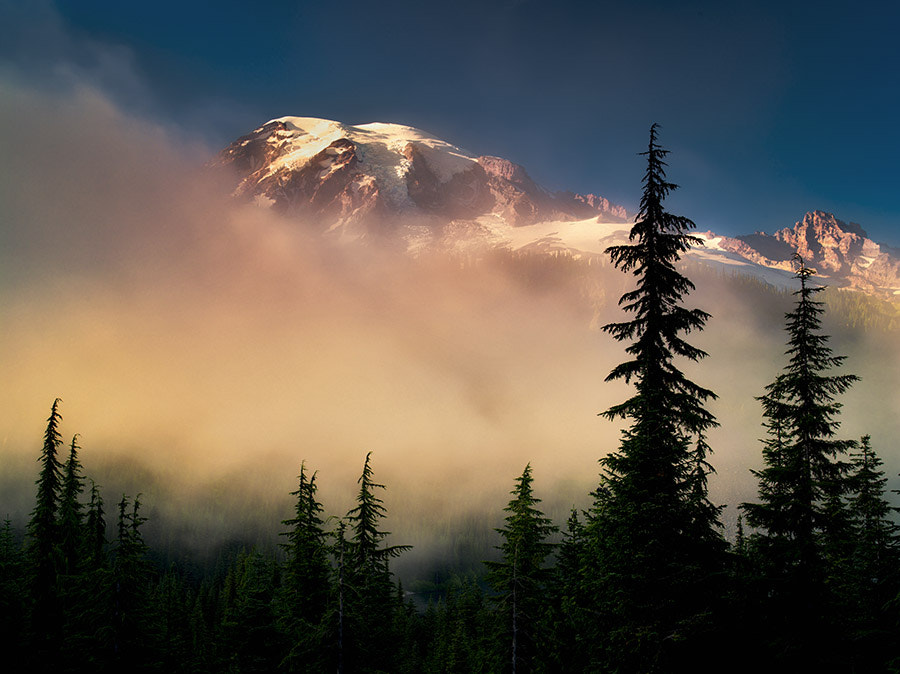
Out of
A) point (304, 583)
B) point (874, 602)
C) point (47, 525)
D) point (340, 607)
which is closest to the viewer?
point (874, 602)

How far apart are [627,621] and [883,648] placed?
7591 mm

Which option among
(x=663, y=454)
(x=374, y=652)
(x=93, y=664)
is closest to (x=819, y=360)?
(x=663, y=454)

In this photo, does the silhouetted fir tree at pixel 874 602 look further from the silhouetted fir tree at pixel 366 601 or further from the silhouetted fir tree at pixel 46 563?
the silhouetted fir tree at pixel 46 563

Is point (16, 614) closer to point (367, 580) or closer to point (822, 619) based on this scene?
point (367, 580)

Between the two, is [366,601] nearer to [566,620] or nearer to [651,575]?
[566,620]

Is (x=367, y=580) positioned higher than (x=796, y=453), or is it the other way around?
(x=796, y=453)

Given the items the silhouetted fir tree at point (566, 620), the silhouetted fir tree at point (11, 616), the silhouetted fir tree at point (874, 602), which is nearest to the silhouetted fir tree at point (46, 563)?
the silhouetted fir tree at point (11, 616)

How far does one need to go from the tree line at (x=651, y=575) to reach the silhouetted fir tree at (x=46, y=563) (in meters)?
0.17

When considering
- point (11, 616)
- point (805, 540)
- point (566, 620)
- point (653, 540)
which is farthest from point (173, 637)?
point (805, 540)

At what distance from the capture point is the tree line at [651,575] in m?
12.3

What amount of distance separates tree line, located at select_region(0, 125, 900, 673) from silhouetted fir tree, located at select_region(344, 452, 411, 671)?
5.7 inches

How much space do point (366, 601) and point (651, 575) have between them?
1544 cm

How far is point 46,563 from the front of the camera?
3131 centimetres

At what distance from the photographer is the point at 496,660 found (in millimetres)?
20703
